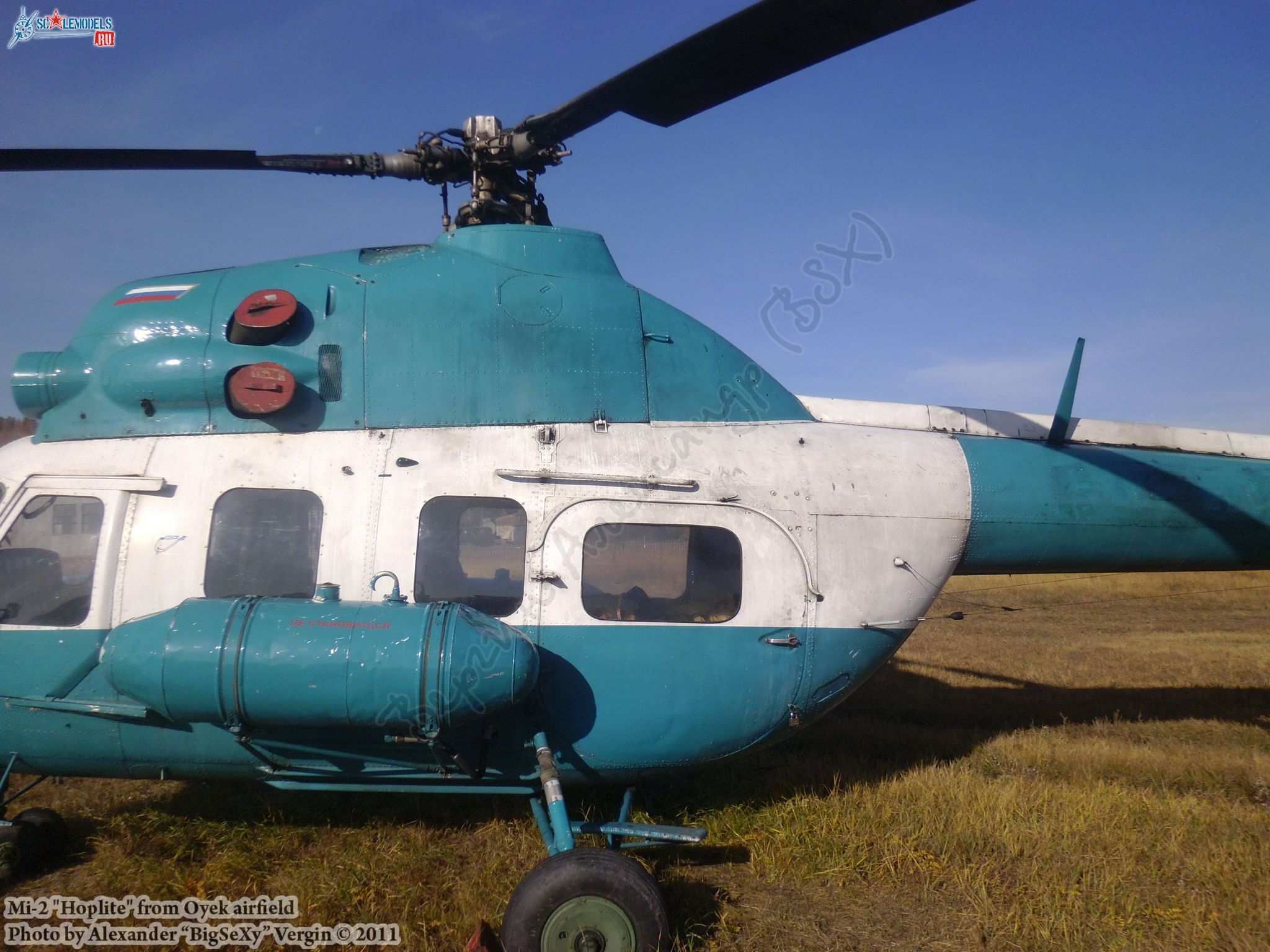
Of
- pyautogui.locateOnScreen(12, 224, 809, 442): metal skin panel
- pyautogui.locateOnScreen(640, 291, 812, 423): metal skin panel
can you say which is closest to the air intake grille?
pyautogui.locateOnScreen(12, 224, 809, 442): metal skin panel

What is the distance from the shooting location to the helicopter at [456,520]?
13.0ft

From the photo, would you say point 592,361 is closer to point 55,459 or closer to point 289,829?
point 55,459

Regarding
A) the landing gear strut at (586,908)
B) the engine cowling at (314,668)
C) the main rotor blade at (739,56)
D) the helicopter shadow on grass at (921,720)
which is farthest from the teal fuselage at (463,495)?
the helicopter shadow on grass at (921,720)

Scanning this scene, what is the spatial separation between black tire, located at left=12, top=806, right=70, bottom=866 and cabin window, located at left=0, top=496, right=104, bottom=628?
4.58ft

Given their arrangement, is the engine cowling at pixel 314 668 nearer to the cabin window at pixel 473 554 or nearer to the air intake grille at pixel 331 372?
the cabin window at pixel 473 554

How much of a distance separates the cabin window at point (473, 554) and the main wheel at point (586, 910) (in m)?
1.46

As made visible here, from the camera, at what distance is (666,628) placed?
4.57 m

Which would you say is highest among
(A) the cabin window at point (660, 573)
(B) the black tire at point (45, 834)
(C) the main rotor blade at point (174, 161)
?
(C) the main rotor blade at point (174, 161)

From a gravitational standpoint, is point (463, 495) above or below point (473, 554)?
above

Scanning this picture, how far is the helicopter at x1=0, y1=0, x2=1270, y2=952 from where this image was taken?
3947 mm

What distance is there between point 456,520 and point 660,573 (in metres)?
1.32

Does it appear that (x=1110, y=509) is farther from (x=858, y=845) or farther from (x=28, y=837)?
(x=28, y=837)

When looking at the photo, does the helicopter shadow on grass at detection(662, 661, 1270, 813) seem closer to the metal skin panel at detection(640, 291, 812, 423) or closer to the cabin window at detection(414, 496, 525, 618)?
the cabin window at detection(414, 496, 525, 618)

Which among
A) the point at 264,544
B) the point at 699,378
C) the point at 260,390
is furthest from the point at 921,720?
the point at 260,390
